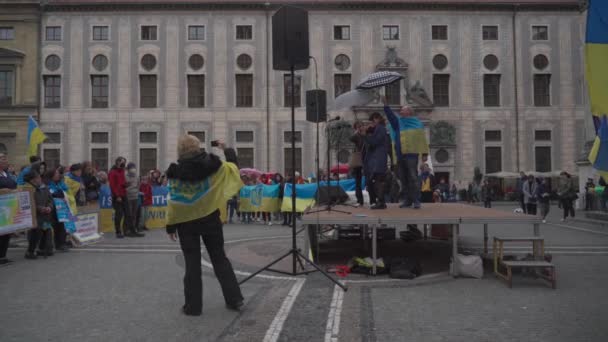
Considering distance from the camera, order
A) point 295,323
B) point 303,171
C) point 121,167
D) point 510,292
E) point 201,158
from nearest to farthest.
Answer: point 295,323 → point 201,158 → point 510,292 → point 121,167 → point 303,171

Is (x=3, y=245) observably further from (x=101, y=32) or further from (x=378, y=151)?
(x=101, y=32)

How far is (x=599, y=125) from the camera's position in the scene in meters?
3.25

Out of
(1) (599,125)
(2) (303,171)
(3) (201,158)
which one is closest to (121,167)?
(3) (201,158)

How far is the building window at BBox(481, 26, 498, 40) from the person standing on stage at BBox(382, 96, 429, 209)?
35.1 meters

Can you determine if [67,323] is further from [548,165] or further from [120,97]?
[548,165]

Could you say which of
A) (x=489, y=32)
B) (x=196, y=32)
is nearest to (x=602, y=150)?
(x=196, y=32)

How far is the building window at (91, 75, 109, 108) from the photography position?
131ft

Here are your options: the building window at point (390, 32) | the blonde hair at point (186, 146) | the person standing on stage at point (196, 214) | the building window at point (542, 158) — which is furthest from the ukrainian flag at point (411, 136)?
the building window at point (542, 158)

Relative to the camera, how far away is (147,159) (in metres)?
39.8

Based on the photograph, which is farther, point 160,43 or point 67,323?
point 160,43

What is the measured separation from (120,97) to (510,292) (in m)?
38.3

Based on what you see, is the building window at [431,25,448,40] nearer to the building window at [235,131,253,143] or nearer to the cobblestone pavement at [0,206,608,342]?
the building window at [235,131,253,143]

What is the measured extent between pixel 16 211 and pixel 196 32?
1279 inches

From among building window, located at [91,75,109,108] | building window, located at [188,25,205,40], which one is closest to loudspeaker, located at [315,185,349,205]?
building window, located at [188,25,205,40]
